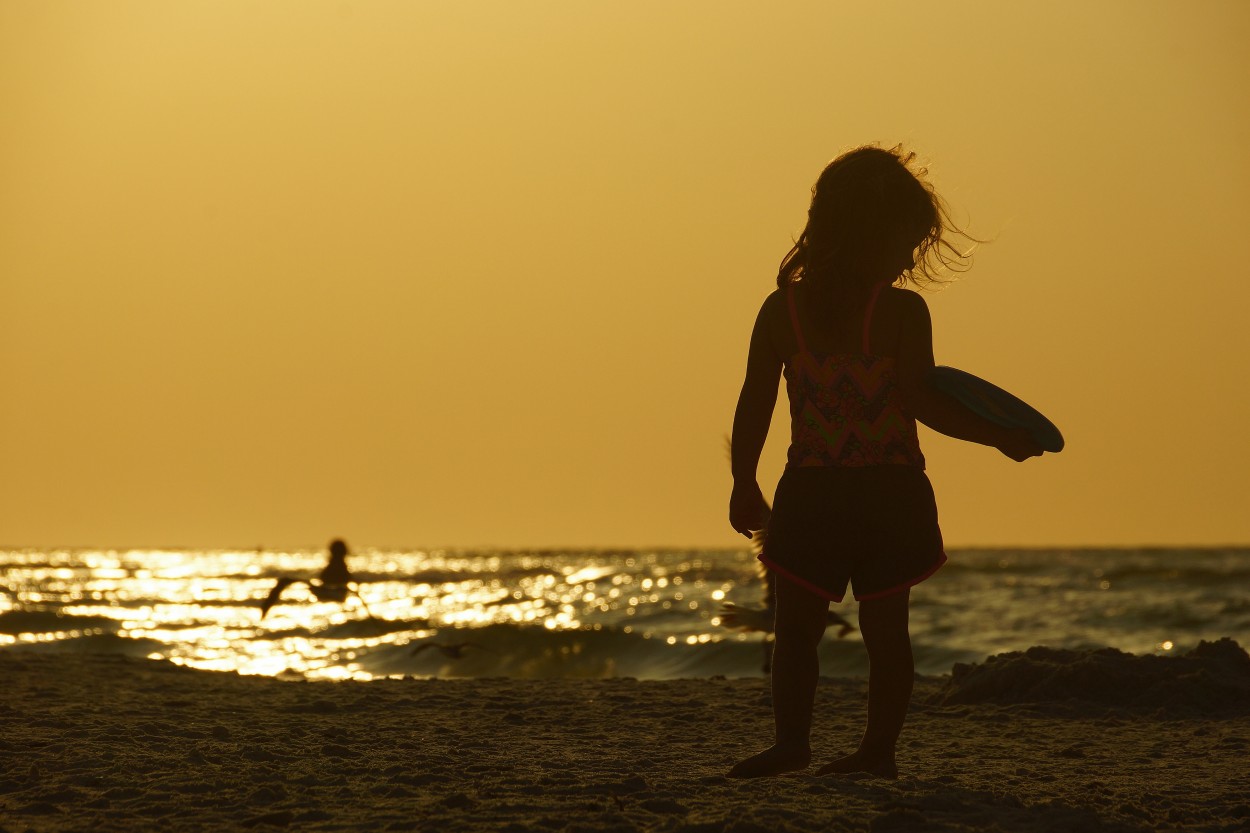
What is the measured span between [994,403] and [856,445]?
0.44 meters

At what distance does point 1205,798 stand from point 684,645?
10725mm

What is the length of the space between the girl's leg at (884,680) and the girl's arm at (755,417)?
19.3 inches

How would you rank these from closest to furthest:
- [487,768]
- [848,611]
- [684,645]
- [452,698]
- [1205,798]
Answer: [1205,798], [487,768], [452,698], [684,645], [848,611]

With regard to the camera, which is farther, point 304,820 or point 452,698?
point 452,698

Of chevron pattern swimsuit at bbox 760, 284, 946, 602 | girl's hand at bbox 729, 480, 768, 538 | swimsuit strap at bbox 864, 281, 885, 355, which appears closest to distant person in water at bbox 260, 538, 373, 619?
girl's hand at bbox 729, 480, 768, 538

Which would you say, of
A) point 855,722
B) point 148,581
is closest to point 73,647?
point 855,722

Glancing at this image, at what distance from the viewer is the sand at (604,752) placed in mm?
4059

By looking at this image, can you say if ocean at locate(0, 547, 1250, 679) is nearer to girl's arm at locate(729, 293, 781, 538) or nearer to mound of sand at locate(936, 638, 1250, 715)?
mound of sand at locate(936, 638, 1250, 715)

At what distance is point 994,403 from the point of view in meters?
4.43

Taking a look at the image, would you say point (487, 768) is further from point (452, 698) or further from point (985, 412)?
point (452, 698)

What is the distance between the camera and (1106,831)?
3967mm

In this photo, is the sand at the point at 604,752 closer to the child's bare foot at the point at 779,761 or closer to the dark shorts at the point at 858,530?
the child's bare foot at the point at 779,761

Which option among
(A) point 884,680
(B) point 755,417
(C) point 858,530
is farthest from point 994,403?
(A) point 884,680

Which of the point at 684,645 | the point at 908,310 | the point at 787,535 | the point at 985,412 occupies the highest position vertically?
the point at 908,310
